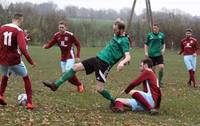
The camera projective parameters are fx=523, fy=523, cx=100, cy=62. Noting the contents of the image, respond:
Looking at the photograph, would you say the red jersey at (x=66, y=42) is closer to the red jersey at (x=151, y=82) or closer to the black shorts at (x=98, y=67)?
the black shorts at (x=98, y=67)

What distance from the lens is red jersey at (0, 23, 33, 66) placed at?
443 inches

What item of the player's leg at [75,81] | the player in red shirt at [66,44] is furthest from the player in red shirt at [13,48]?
the player in red shirt at [66,44]

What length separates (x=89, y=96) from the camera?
1480cm

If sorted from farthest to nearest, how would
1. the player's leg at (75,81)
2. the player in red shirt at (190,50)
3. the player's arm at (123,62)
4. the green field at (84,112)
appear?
the player in red shirt at (190,50) < the player's leg at (75,81) < the player's arm at (123,62) < the green field at (84,112)

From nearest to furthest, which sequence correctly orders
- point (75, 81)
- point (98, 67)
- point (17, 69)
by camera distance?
point (17, 69) < point (98, 67) < point (75, 81)

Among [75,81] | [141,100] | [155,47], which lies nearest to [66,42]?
[75,81]

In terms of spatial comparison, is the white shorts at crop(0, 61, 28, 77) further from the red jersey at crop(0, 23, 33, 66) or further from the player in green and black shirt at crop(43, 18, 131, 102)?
the player in green and black shirt at crop(43, 18, 131, 102)

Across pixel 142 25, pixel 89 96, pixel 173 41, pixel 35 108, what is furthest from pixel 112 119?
pixel 142 25

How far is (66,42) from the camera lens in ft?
53.4

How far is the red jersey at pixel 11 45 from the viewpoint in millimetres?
11257

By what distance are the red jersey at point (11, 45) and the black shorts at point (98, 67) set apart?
55.2 inches

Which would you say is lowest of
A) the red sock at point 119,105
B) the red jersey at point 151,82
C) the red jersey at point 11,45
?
the red sock at point 119,105

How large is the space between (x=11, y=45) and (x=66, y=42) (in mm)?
4939

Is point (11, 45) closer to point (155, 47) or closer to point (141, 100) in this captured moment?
point (141, 100)
